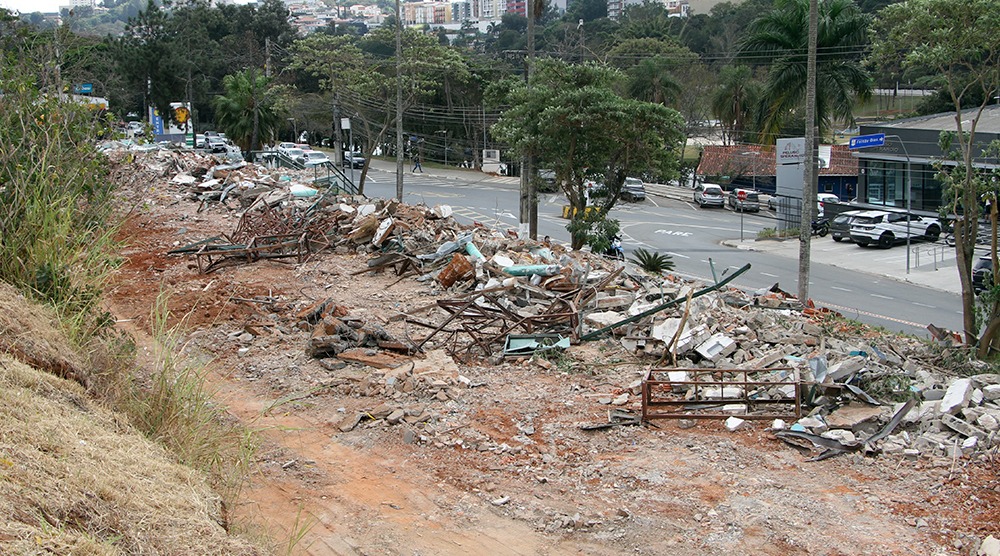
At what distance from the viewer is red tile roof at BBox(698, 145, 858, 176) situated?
4819 cm

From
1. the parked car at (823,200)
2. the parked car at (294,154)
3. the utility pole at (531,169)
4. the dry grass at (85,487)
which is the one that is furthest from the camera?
the parked car at (294,154)

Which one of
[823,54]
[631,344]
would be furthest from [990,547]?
[823,54]

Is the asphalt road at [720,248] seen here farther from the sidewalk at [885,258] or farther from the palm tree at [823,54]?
the palm tree at [823,54]

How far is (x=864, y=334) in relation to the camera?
42.9ft

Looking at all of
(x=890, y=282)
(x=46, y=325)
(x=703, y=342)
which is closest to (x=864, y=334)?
(x=703, y=342)

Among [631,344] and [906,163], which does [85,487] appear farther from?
[906,163]

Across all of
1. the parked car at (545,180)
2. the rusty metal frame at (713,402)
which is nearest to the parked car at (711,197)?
the parked car at (545,180)

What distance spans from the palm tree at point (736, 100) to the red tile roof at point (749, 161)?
1.79 m

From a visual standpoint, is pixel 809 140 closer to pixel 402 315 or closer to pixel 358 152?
pixel 402 315

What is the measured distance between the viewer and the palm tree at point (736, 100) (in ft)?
171

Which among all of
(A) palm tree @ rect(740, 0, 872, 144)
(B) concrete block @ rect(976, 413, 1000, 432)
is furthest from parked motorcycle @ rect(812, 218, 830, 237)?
(B) concrete block @ rect(976, 413, 1000, 432)

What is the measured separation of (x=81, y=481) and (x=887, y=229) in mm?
33656

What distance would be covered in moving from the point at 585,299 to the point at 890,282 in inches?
702

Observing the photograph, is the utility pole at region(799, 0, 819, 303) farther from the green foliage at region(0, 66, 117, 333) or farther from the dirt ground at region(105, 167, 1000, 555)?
the green foliage at region(0, 66, 117, 333)
